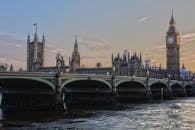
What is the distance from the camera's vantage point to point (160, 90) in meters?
155

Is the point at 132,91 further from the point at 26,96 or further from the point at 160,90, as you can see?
the point at 26,96

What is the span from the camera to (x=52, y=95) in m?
79.9

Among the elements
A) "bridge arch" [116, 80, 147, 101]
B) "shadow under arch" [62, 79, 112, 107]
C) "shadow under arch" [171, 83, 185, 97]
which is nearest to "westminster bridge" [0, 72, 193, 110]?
"shadow under arch" [62, 79, 112, 107]

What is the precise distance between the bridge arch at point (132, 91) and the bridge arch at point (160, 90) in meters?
13.8

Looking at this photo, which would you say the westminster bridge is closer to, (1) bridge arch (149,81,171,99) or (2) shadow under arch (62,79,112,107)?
(2) shadow under arch (62,79,112,107)

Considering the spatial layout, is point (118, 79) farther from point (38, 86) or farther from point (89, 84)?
point (38, 86)

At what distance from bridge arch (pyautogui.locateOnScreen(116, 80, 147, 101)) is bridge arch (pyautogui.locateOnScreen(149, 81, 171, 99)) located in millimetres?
13782

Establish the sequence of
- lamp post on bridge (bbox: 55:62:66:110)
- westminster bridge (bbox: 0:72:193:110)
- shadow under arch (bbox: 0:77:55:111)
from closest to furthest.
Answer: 1. westminster bridge (bbox: 0:72:193:110)
2. lamp post on bridge (bbox: 55:62:66:110)
3. shadow under arch (bbox: 0:77:55:111)

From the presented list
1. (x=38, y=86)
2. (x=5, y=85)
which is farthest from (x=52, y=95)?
(x=5, y=85)

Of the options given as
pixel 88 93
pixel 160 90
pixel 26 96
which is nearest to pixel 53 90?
pixel 26 96

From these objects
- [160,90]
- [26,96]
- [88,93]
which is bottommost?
[26,96]

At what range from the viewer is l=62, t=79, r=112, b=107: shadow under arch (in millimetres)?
100875

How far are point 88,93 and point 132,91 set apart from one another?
2766 cm

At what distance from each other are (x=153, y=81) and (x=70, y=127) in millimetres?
89320
